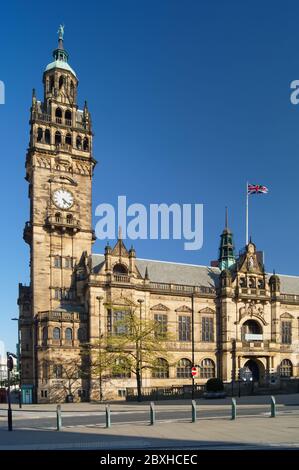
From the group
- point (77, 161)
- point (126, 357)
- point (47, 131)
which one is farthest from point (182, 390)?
point (47, 131)

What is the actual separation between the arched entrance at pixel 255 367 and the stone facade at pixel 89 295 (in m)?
0.14

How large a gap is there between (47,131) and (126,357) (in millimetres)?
30419

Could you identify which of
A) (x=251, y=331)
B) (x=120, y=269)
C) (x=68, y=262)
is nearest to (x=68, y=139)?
(x=68, y=262)

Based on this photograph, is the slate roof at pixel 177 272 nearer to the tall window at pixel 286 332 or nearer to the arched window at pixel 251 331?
the tall window at pixel 286 332

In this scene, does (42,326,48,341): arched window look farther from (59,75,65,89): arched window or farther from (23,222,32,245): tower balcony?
(59,75,65,89): arched window

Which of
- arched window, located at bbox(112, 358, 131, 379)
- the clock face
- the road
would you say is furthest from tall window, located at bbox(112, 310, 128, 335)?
the road

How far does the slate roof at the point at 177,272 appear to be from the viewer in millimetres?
67188

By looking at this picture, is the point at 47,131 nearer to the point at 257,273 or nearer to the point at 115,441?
→ the point at 257,273

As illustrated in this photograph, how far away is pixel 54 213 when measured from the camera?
6100 cm

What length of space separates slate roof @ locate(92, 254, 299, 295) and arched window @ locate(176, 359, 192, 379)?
418 inches

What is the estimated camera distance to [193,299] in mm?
66438

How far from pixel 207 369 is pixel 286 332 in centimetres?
1441

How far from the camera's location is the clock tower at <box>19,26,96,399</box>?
58.9m

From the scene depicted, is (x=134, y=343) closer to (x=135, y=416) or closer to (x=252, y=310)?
(x=252, y=310)
